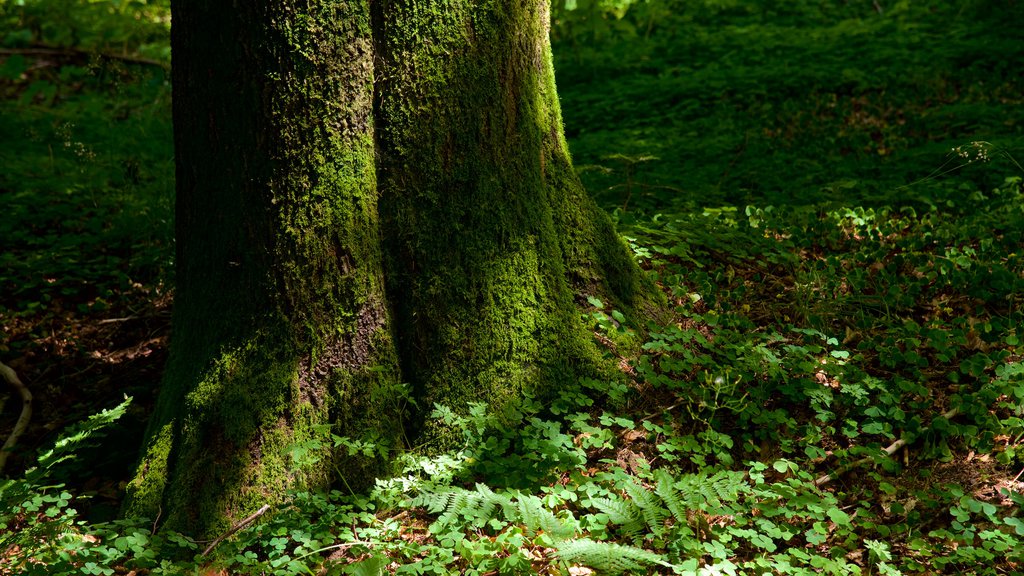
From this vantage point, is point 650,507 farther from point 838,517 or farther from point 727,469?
point 838,517

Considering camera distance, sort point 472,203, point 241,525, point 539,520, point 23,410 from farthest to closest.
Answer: point 23,410, point 472,203, point 241,525, point 539,520

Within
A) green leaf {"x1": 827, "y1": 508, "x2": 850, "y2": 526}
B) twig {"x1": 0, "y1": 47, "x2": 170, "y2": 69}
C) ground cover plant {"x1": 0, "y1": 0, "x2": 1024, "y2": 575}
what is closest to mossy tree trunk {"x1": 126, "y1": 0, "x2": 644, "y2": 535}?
ground cover plant {"x1": 0, "y1": 0, "x2": 1024, "y2": 575}

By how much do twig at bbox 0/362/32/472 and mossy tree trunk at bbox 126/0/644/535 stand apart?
111cm

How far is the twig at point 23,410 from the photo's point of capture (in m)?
3.46

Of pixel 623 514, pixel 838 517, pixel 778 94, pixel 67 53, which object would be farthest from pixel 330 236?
pixel 67 53

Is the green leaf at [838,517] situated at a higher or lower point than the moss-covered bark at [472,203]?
lower

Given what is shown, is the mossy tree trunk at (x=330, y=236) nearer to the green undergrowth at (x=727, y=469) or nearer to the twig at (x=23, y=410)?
the green undergrowth at (x=727, y=469)

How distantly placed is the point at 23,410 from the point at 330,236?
2.40 meters

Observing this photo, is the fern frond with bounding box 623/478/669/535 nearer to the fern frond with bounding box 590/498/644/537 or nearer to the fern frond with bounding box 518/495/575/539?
the fern frond with bounding box 590/498/644/537

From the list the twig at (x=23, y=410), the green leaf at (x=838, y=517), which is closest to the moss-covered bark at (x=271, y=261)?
the twig at (x=23, y=410)

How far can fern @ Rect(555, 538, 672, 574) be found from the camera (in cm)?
217

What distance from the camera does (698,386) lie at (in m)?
3.08

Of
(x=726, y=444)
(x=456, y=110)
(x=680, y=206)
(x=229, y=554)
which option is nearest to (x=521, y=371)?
(x=726, y=444)

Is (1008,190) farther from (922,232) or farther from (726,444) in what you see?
(726,444)
